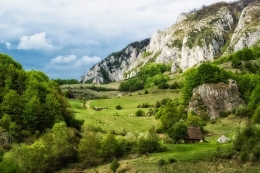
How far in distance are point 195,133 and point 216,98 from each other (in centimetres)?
3613

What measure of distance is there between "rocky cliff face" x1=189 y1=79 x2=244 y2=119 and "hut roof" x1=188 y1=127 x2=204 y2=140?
26.6 metres

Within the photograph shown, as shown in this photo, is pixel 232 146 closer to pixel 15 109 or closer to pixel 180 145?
pixel 180 145

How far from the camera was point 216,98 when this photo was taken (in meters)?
116

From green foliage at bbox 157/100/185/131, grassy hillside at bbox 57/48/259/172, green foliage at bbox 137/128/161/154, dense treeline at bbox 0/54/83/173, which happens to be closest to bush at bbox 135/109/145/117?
grassy hillside at bbox 57/48/259/172

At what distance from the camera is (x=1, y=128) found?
81.2 m

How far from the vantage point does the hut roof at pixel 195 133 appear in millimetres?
82006

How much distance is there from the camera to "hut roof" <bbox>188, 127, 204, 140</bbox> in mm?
82006

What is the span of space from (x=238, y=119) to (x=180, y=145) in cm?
3328

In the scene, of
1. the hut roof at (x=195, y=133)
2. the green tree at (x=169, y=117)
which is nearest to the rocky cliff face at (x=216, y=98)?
the green tree at (x=169, y=117)

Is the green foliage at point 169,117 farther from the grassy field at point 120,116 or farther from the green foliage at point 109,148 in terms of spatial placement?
the green foliage at point 109,148

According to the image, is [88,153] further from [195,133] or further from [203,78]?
[203,78]

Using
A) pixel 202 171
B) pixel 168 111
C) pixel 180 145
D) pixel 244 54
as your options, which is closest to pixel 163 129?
pixel 168 111

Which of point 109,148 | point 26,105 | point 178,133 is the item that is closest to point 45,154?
point 109,148

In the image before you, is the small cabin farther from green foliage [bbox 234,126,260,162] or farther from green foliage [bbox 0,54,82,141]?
green foliage [bbox 0,54,82,141]
